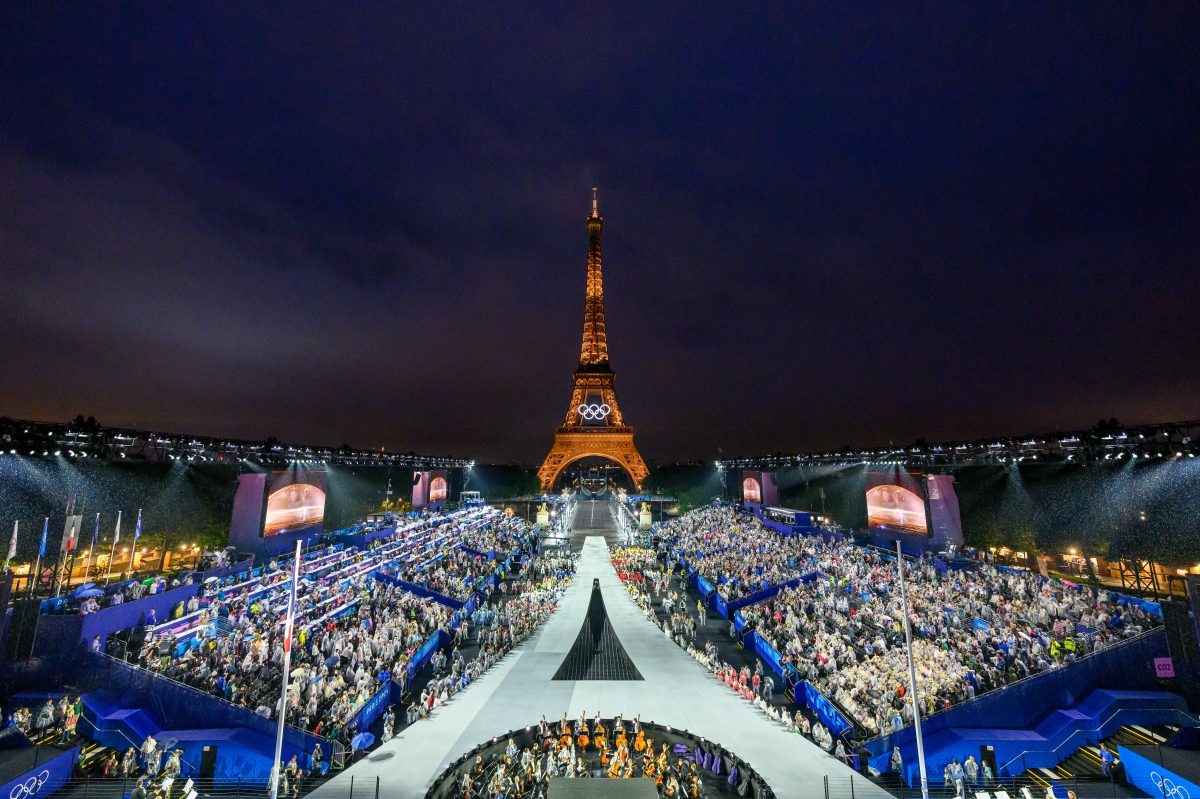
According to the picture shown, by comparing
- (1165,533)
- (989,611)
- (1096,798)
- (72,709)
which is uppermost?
(1165,533)

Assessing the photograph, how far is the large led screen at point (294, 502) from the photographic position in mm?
30422

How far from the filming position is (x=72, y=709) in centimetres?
1180

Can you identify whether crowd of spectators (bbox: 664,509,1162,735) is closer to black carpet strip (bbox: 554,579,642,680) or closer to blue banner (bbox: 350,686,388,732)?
black carpet strip (bbox: 554,579,642,680)

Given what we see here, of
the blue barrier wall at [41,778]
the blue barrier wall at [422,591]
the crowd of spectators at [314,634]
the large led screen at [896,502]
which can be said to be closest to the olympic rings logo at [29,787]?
the blue barrier wall at [41,778]

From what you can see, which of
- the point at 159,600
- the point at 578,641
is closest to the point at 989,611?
the point at 578,641

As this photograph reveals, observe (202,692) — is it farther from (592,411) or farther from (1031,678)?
(592,411)

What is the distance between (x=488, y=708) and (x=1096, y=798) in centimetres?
1475

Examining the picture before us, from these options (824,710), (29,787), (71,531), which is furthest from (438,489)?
(824,710)

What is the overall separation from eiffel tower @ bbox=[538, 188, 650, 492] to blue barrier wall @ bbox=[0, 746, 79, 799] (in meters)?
51.7

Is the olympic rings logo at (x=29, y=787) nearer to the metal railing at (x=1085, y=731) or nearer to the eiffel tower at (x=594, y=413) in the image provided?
the metal railing at (x=1085, y=731)

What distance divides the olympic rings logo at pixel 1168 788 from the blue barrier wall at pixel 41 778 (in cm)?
2266

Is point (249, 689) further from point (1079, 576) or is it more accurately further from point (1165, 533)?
point (1079, 576)

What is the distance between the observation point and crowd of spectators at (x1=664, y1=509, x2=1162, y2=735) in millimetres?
12953

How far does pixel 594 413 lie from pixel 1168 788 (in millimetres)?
58486
